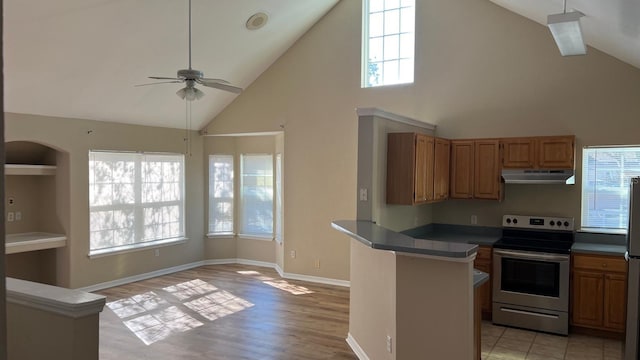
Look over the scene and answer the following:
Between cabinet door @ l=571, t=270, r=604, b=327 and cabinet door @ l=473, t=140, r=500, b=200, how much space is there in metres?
1.26

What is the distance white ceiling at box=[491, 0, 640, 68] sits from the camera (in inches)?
127

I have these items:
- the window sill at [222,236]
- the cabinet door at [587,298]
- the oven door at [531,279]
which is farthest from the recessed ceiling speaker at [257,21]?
the cabinet door at [587,298]

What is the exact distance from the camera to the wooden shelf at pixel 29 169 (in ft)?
19.2

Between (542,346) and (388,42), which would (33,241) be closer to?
(388,42)

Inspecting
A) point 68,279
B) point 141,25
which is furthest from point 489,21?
point 68,279

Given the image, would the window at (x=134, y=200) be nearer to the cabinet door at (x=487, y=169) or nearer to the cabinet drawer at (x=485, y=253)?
the cabinet door at (x=487, y=169)

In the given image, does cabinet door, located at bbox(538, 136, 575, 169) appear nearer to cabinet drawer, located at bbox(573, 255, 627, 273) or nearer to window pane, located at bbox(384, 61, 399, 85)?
cabinet drawer, located at bbox(573, 255, 627, 273)

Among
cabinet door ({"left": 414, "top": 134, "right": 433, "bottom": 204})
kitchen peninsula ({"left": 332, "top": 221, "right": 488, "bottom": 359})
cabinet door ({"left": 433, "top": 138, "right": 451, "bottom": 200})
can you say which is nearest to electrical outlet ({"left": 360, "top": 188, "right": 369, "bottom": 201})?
cabinet door ({"left": 414, "top": 134, "right": 433, "bottom": 204})

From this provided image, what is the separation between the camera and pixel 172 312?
5.59 metres

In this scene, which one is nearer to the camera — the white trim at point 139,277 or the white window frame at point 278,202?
the white trim at point 139,277

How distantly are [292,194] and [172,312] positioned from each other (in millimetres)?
2613

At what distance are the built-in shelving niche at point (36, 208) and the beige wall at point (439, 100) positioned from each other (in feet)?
8.94

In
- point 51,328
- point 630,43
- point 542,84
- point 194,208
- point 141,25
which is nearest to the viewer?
point 51,328

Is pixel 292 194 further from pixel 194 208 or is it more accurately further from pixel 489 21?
pixel 489 21
